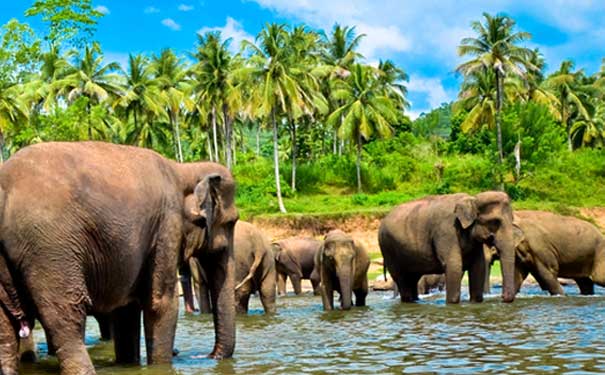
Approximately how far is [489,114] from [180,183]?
1979 inches

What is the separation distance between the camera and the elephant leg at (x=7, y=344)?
6.88 metres

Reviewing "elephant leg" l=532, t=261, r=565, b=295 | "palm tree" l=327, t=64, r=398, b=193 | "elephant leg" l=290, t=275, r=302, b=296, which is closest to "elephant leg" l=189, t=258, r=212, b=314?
"elephant leg" l=532, t=261, r=565, b=295

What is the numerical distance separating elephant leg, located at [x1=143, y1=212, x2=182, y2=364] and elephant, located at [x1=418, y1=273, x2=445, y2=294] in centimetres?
1440

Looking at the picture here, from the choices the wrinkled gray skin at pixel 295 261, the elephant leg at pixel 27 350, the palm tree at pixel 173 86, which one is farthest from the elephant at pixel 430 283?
the palm tree at pixel 173 86

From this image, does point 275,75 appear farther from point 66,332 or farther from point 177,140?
point 66,332

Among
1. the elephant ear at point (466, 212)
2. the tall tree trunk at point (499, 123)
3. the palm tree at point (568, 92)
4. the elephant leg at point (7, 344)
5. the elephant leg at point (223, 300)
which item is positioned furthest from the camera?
the palm tree at point (568, 92)

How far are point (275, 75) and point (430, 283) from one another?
29.6 meters

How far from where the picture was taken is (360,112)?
56.1m

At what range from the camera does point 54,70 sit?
59562 millimetres

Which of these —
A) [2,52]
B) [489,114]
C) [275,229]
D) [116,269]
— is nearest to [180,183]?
[116,269]

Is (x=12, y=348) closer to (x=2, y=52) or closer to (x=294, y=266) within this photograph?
(x=294, y=266)

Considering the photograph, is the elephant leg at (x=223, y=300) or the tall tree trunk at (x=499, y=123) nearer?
the elephant leg at (x=223, y=300)

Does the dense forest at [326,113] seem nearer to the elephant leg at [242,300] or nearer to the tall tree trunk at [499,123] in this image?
the tall tree trunk at [499,123]

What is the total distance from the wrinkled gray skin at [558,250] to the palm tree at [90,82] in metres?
40.2
